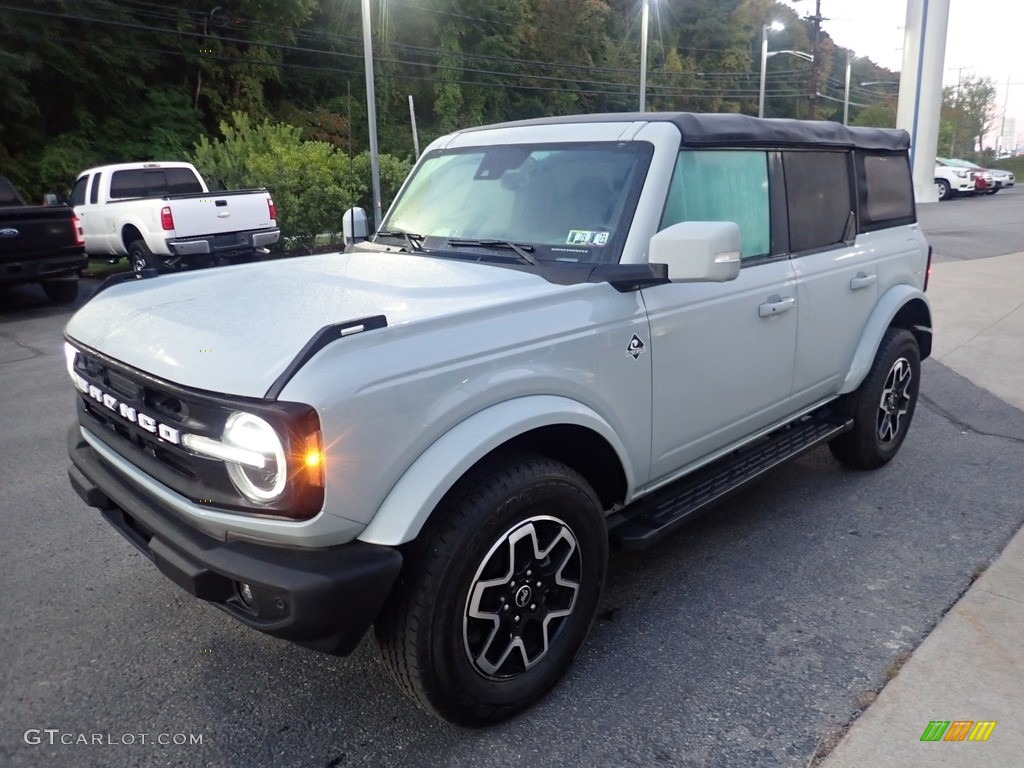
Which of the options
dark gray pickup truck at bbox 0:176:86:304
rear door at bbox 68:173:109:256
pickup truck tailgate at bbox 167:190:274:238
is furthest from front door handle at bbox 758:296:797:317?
rear door at bbox 68:173:109:256

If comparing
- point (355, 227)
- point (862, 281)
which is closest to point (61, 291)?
point (355, 227)

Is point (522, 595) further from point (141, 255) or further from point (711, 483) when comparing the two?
point (141, 255)

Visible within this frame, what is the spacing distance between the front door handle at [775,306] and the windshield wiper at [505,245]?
110 centimetres

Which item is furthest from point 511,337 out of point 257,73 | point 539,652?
point 257,73

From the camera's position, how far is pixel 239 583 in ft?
7.79

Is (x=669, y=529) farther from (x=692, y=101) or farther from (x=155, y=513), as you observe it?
(x=692, y=101)

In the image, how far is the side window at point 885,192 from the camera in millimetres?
4636

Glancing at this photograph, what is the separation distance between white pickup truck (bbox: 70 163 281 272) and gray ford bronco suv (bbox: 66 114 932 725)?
9156 mm

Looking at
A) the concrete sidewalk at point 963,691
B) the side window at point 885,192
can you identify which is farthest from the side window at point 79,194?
the concrete sidewalk at point 963,691

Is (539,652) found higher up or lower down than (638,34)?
lower down

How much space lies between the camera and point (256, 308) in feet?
9.14

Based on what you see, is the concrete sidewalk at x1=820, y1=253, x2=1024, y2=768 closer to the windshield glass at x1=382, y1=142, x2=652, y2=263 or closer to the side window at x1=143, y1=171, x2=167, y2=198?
the windshield glass at x1=382, y1=142, x2=652, y2=263

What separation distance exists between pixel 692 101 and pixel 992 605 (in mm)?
67675

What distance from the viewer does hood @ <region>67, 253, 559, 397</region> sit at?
238cm
